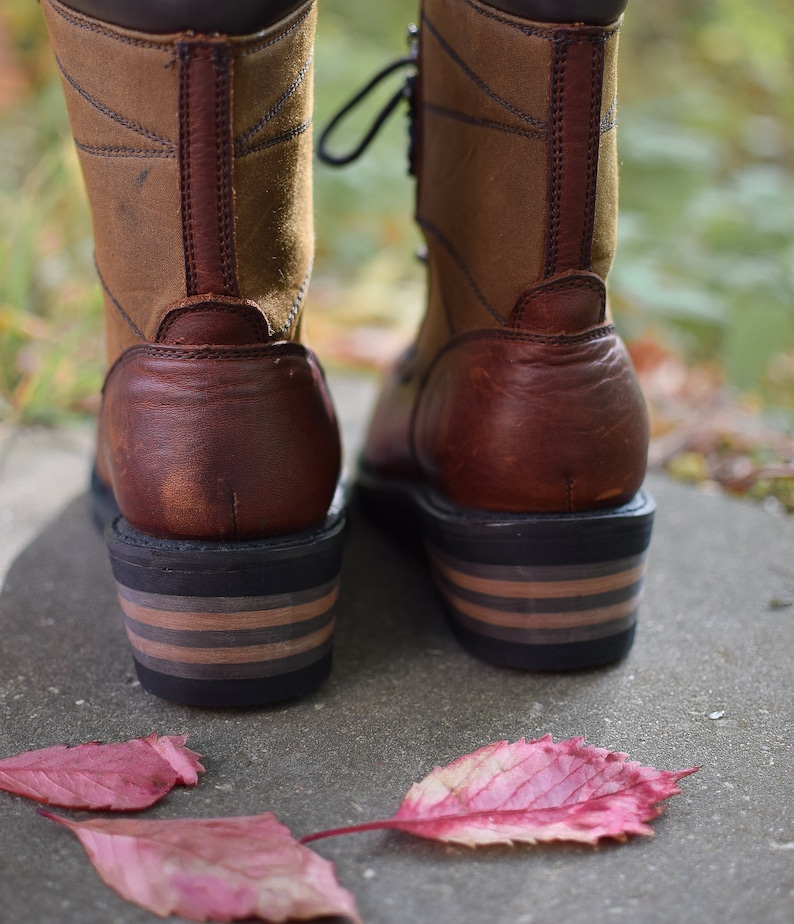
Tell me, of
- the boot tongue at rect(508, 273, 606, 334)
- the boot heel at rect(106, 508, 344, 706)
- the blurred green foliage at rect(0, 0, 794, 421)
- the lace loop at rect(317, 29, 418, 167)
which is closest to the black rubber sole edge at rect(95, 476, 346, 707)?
the boot heel at rect(106, 508, 344, 706)

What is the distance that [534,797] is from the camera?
30.7 inches

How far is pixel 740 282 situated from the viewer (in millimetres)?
2145

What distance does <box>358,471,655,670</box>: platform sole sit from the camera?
974 mm

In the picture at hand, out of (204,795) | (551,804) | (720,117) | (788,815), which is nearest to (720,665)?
(788,815)

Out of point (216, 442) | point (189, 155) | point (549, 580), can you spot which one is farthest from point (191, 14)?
point (549, 580)

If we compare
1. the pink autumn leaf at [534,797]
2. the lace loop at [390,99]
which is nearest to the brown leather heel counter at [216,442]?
the pink autumn leaf at [534,797]

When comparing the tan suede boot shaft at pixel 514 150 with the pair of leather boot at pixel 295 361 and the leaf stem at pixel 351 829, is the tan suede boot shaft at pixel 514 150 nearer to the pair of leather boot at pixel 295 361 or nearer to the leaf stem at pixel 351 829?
the pair of leather boot at pixel 295 361

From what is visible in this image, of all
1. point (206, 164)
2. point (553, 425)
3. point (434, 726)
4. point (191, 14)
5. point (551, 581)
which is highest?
point (191, 14)

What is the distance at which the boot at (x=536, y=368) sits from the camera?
922 millimetres

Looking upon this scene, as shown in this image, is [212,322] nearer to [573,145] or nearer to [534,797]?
[573,145]

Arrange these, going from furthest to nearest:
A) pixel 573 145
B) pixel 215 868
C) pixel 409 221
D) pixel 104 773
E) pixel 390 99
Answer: pixel 409 221
pixel 390 99
pixel 573 145
pixel 104 773
pixel 215 868

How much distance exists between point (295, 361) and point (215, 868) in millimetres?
473

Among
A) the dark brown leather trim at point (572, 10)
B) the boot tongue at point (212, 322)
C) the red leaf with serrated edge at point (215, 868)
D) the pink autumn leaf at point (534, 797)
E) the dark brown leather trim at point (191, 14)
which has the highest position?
the dark brown leather trim at point (572, 10)

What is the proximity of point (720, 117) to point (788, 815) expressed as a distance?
11.0ft
